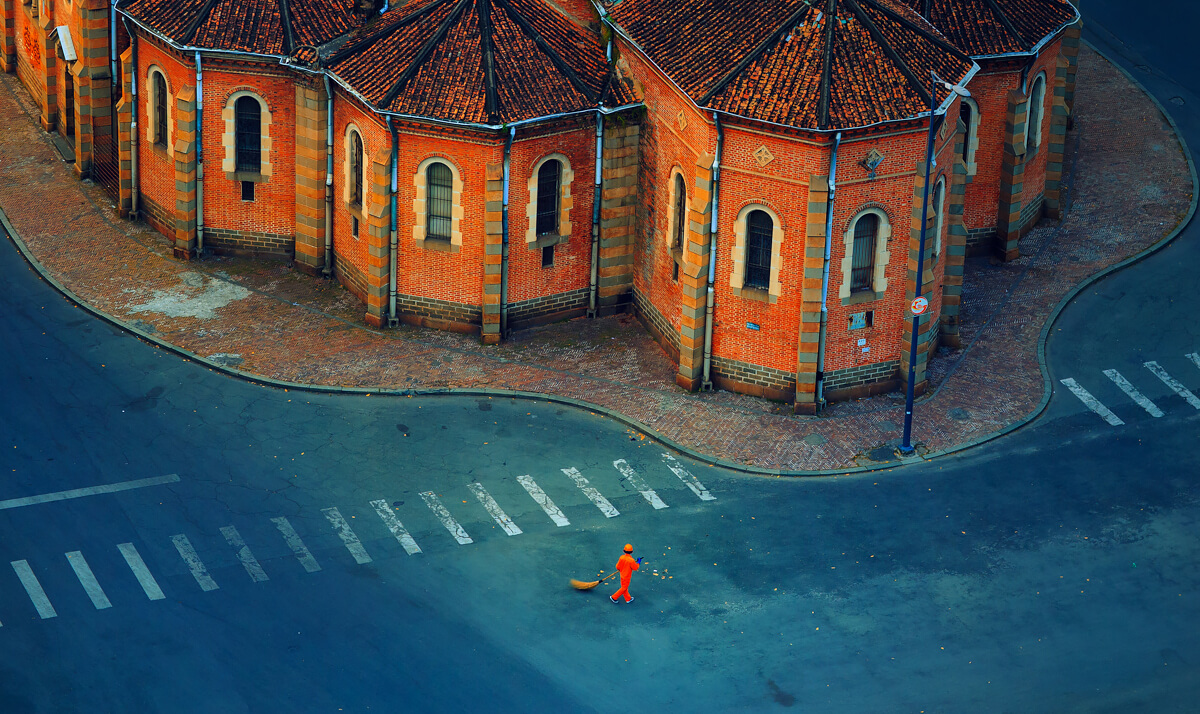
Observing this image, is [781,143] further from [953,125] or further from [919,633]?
[919,633]

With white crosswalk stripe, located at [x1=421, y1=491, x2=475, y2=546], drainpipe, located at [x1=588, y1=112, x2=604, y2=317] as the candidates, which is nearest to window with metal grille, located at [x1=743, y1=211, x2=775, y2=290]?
drainpipe, located at [x1=588, y1=112, x2=604, y2=317]

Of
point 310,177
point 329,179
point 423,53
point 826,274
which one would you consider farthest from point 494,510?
point 310,177

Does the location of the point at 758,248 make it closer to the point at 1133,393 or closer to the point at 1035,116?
the point at 1133,393

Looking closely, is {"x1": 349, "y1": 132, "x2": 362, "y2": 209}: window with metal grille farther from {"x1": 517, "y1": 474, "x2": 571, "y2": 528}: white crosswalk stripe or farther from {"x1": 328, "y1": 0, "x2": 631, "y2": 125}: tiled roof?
{"x1": 517, "y1": 474, "x2": 571, "y2": 528}: white crosswalk stripe

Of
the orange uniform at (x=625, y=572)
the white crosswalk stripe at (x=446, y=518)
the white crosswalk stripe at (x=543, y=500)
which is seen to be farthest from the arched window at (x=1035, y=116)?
the white crosswalk stripe at (x=446, y=518)

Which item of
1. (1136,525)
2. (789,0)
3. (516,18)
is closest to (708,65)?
(789,0)

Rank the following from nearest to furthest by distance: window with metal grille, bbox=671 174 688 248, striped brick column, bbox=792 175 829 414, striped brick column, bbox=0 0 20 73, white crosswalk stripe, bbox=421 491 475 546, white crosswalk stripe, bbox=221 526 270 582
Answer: white crosswalk stripe, bbox=221 526 270 582
white crosswalk stripe, bbox=421 491 475 546
striped brick column, bbox=792 175 829 414
window with metal grille, bbox=671 174 688 248
striped brick column, bbox=0 0 20 73

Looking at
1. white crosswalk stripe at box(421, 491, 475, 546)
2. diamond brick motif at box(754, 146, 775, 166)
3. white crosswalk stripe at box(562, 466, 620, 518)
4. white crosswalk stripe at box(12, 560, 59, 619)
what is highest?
diamond brick motif at box(754, 146, 775, 166)
